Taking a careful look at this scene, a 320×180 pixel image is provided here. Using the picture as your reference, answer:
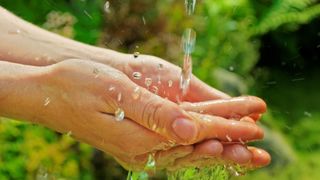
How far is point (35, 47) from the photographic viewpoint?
2.54m

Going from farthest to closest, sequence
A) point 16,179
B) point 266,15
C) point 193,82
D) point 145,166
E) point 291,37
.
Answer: point 291,37 < point 266,15 < point 16,179 < point 193,82 < point 145,166

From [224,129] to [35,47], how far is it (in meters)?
0.71

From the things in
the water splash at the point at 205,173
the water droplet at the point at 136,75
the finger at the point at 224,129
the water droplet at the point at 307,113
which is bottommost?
the water droplet at the point at 307,113

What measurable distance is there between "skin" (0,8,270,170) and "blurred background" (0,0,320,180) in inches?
52.8

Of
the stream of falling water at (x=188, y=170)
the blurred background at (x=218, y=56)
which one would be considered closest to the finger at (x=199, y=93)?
the stream of falling water at (x=188, y=170)

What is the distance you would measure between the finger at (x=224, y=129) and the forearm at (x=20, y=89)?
1.37 feet

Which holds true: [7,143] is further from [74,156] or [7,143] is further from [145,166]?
[145,166]

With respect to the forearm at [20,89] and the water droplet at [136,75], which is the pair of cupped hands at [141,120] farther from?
the water droplet at [136,75]

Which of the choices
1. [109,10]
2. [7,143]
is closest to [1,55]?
[7,143]

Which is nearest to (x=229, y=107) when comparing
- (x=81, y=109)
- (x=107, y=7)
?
(x=81, y=109)

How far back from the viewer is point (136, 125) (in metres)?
2.12

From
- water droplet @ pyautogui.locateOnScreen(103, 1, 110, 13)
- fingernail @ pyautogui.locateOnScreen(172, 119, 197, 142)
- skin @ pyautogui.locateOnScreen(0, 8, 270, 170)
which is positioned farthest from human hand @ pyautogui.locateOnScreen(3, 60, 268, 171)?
water droplet @ pyautogui.locateOnScreen(103, 1, 110, 13)

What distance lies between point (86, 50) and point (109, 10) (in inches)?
79.8

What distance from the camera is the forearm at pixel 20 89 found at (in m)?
2.18
